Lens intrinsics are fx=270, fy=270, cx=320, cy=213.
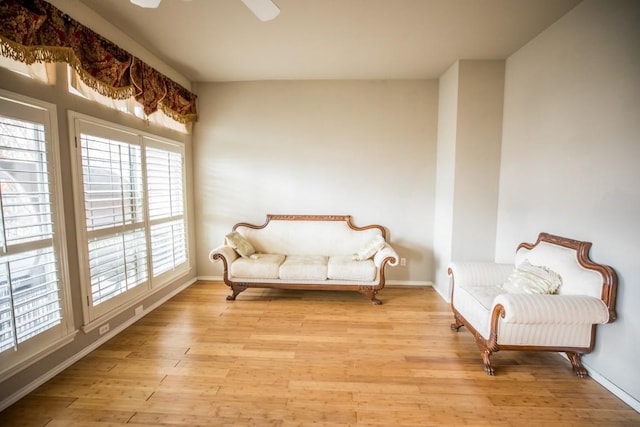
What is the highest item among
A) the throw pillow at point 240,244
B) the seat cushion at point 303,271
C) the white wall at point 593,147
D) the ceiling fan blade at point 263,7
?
the ceiling fan blade at point 263,7

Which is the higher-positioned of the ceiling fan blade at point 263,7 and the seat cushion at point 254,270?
the ceiling fan blade at point 263,7

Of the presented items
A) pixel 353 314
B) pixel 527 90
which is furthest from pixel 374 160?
pixel 353 314

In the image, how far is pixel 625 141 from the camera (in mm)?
1820

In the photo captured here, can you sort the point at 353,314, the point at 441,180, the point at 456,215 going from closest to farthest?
1. the point at 353,314
2. the point at 456,215
3. the point at 441,180

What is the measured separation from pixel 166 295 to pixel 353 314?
2323 millimetres

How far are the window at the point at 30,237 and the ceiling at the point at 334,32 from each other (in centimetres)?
122

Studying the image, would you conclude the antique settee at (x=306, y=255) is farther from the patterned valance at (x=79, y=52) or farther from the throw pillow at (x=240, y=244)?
the patterned valance at (x=79, y=52)

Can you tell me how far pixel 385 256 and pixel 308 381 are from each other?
1.68 meters

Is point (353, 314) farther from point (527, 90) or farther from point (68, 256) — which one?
point (527, 90)

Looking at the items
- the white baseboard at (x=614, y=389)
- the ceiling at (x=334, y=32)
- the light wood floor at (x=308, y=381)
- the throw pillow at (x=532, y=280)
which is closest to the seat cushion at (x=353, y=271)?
the light wood floor at (x=308, y=381)

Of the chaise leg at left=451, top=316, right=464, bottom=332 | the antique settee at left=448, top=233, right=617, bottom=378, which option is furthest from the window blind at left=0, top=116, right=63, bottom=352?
the chaise leg at left=451, top=316, right=464, bottom=332

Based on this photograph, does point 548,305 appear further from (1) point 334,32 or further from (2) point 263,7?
(1) point 334,32

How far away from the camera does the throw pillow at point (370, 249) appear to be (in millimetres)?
3445

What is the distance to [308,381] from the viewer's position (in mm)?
1974
